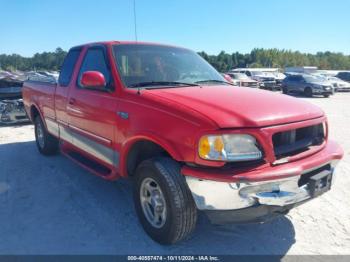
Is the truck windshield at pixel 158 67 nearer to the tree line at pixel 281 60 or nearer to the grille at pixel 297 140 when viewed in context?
the grille at pixel 297 140

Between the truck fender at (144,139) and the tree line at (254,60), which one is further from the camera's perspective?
the tree line at (254,60)

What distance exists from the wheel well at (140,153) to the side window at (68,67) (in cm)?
192

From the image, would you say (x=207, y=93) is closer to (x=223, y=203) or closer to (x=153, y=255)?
(x=223, y=203)

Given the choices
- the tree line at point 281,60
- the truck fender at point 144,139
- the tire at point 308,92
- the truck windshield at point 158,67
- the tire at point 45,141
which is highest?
the tree line at point 281,60

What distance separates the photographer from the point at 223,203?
2512 mm

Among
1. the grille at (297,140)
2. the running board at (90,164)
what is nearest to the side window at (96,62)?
the running board at (90,164)

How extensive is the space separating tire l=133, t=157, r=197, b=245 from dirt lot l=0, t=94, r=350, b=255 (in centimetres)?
18

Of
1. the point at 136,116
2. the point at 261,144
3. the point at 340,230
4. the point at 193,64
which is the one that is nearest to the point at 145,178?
the point at 136,116

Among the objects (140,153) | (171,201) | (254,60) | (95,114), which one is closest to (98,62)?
(95,114)

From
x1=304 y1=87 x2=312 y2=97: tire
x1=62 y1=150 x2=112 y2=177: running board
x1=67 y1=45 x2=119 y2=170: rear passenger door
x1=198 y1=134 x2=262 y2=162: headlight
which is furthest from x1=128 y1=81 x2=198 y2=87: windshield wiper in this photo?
x1=304 y1=87 x2=312 y2=97: tire

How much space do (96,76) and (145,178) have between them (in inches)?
47.9

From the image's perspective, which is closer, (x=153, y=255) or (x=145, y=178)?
(x=153, y=255)

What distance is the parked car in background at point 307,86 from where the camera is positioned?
21438 millimetres

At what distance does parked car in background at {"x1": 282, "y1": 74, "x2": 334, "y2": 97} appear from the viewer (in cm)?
2144
